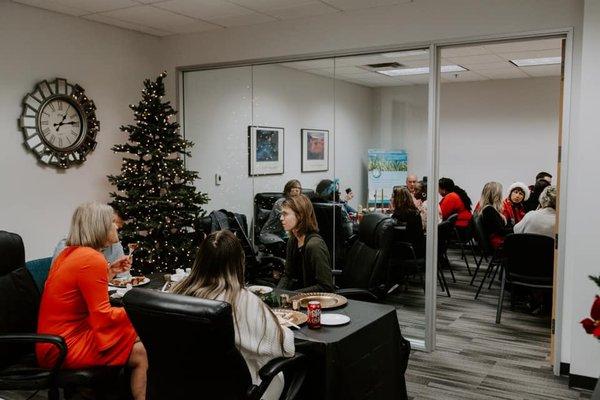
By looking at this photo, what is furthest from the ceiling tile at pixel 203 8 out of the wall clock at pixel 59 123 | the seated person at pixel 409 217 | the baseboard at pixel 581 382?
the baseboard at pixel 581 382

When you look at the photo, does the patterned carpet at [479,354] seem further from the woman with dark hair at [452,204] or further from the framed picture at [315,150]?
the framed picture at [315,150]

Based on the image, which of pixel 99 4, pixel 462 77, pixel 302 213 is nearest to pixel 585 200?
pixel 302 213

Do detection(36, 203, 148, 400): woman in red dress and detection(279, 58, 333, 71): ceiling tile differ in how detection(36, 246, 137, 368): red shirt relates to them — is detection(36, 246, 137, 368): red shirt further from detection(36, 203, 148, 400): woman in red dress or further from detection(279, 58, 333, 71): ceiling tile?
detection(279, 58, 333, 71): ceiling tile

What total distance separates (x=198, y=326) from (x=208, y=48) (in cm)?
413

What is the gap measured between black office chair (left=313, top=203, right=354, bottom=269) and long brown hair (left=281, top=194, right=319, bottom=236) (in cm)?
143

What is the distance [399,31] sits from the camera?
14.9 feet

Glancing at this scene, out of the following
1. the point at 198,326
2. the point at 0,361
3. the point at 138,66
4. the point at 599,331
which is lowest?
the point at 0,361

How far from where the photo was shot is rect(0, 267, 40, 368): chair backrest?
293cm

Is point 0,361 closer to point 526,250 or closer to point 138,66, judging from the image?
point 138,66

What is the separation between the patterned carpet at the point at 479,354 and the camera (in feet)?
12.4

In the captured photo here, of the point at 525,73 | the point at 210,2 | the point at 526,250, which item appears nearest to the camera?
the point at 210,2

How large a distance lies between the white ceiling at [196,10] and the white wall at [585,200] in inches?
58.1

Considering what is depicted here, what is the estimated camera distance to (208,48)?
5648mm

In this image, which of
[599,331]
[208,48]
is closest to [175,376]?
[599,331]
